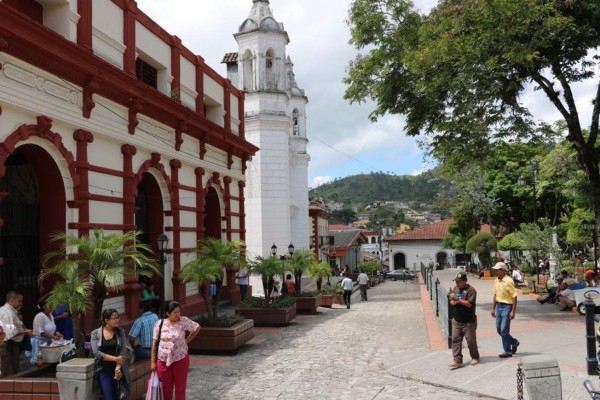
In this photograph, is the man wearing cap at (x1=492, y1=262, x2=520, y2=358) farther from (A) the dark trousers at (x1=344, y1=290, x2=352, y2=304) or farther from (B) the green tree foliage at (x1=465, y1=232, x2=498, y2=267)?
(B) the green tree foliage at (x1=465, y1=232, x2=498, y2=267)

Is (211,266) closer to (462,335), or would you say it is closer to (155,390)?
(462,335)

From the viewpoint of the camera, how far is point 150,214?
51.4 ft

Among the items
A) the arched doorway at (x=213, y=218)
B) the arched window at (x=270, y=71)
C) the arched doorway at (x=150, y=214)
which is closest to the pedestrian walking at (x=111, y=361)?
the arched doorway at (x=150, y=214)

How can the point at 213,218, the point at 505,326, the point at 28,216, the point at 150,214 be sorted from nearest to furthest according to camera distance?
the point at 505,326, the point at 28,216, the point at 150,214, the point at 213,218

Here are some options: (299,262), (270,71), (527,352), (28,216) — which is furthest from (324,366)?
(270,71)

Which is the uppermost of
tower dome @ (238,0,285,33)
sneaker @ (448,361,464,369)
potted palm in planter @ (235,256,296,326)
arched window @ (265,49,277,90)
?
tower dome @ (238,0,285,33)

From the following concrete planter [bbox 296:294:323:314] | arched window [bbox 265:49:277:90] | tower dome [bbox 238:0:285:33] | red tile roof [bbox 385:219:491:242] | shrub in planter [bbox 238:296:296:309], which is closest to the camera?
shrub in planter [bbox 238:296:296:309]

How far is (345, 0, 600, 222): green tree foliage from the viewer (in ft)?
42.4

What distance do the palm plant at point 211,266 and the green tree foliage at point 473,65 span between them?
21.5ft

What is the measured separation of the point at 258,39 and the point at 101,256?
875 inches

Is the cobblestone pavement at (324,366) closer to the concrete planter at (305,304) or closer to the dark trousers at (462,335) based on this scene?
the dark trousers at (462,335)

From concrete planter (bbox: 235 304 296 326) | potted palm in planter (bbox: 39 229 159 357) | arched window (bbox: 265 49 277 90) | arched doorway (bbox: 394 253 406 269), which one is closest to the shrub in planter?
concrete planter (bbox: 235 304 296 326)

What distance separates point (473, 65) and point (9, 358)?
1162 centimetres

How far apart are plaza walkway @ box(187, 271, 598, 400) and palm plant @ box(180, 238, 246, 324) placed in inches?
46.7
